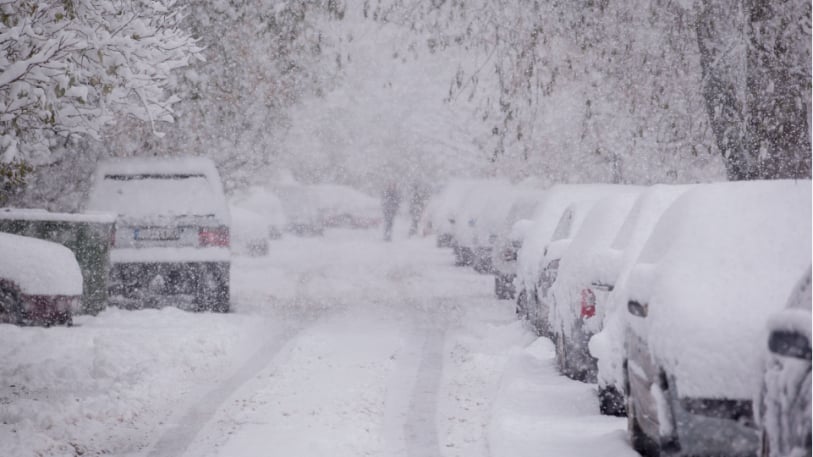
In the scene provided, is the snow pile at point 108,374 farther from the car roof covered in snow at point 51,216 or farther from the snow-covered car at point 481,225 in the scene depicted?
the snow-covered car at point 481,225

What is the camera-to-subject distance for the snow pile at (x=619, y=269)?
7.85 metres

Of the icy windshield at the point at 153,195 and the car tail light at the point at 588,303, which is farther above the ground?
the icy windshield at the point at 153,195

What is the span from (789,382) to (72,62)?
7220 mm

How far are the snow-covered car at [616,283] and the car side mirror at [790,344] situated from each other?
111 inches

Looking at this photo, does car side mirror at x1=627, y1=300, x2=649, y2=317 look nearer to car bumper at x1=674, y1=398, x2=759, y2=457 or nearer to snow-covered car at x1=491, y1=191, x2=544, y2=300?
car bumper at x1=674, y1=398, x2=759, y2=457

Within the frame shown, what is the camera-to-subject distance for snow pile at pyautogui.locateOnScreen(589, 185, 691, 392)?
25.8 ft

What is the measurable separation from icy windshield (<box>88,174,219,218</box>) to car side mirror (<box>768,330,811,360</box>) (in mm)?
12136

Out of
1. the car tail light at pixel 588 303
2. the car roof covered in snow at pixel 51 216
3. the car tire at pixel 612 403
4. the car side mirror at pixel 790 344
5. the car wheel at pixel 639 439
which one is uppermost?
the car side mirror at pixel 790 344

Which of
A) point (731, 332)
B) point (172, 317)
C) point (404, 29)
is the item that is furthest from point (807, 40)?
point (172, 317)

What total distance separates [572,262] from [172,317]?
6.79 meters

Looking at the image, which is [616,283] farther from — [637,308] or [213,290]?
[213,290]

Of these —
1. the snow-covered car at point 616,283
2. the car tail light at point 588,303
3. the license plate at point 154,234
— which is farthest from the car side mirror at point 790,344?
the license plate at point 154,234

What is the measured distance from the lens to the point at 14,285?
12.7 m

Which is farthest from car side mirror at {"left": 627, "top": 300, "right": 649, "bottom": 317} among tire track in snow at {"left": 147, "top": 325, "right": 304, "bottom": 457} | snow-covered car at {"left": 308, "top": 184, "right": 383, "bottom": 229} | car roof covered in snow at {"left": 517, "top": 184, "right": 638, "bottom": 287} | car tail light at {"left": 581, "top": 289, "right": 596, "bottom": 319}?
snow-covered car at {"left": 308, "top": 184, "right": 383, "bottom": 229}
